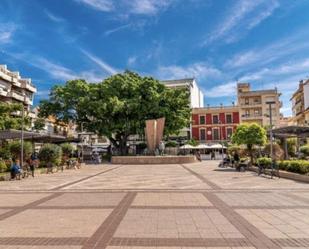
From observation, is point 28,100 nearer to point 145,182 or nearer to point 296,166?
point 145,182

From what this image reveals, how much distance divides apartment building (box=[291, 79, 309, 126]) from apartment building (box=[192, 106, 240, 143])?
11.3 metres

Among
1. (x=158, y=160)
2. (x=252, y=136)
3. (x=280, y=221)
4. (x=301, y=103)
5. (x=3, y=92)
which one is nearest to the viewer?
(x=280, y=221)

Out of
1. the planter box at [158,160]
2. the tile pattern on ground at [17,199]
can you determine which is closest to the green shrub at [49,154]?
the planter box at [158,160]

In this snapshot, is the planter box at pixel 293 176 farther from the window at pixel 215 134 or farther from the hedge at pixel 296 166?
the window at pixel 215 134

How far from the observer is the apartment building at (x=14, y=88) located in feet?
172

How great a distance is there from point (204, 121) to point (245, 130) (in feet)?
125

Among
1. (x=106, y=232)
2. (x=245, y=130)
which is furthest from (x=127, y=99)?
(x=106, y=232)

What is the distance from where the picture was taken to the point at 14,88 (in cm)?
5797

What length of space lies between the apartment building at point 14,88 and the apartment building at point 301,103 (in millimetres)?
46557

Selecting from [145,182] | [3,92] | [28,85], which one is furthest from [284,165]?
[28,85]

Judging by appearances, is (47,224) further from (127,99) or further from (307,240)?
(127,99)

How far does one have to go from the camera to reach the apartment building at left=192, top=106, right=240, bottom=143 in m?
65.8

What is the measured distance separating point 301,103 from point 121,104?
A: 3649cm

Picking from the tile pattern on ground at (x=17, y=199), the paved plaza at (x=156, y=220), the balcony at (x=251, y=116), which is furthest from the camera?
the balcony at (x=251, y=116)
